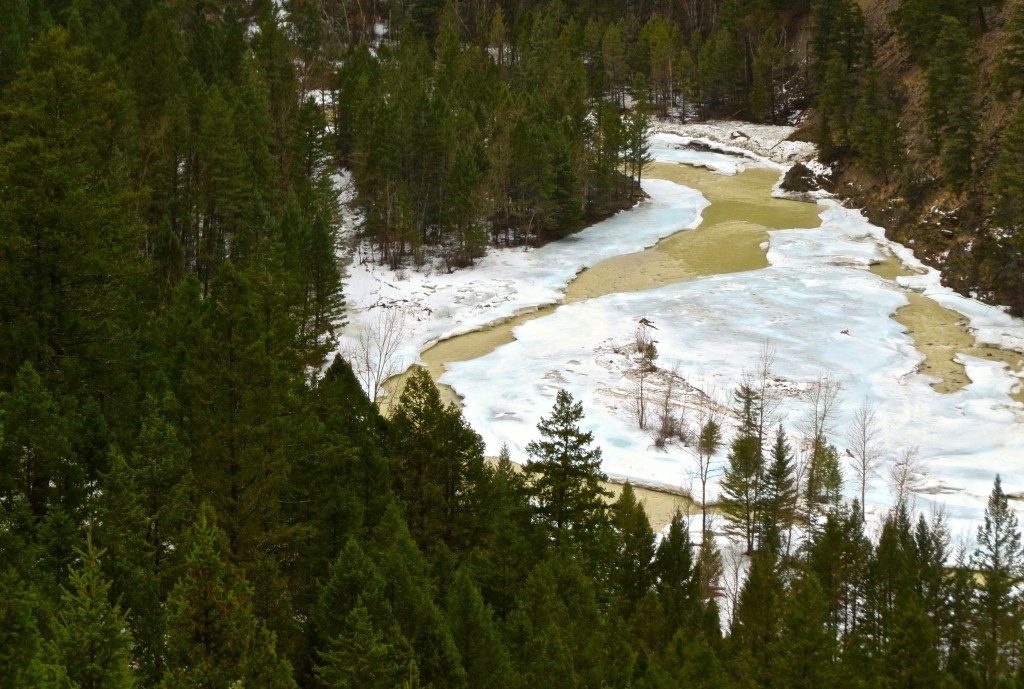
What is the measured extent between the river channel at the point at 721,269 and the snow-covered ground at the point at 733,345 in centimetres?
88

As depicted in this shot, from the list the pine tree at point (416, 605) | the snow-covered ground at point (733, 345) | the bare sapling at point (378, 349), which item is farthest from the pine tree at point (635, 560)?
the bare sapling at point (378, 349)

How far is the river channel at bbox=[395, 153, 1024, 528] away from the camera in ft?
161

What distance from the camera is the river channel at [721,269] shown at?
161 ft

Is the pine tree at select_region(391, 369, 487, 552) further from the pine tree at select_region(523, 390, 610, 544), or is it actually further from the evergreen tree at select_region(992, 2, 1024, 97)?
the evergreen tree at select_region(992, 2, 1024, 97)

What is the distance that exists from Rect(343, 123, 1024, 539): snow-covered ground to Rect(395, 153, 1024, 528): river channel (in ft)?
2.90

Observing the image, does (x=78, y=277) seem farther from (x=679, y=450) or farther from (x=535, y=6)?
(x=535, y=6)

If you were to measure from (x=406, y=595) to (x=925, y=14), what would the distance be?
80.9 m

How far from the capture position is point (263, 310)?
A: 77.8 feet

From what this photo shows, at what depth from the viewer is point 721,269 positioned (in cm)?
6588

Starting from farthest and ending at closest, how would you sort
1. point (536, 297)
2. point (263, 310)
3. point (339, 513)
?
point (536, 297) → point (263, 310) → point (339, 513)

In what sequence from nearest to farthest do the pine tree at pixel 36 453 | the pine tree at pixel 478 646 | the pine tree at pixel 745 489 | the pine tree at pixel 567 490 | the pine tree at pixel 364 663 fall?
1. the pine tree at pixel 364 663
2. the pine tree at pixel 478 646
3. the pine tree at pixel 36 453
4. the pine tree at pixel 567 490
5. the pine tree at pixel 745 489

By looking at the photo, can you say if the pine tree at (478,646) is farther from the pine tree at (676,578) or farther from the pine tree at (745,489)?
the pine tree at (745,489)

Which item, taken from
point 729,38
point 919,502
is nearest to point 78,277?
point 919,502

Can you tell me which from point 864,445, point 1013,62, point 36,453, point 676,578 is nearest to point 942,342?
point 864,445
